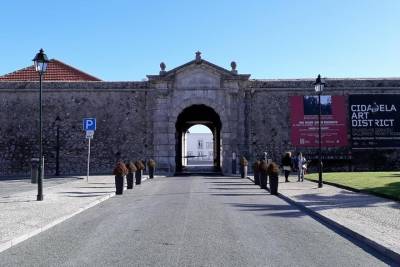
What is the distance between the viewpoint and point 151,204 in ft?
44.6

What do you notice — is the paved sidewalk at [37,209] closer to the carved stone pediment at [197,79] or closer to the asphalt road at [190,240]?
the asphalt road at [190,240]

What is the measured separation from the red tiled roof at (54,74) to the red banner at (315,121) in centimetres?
1605

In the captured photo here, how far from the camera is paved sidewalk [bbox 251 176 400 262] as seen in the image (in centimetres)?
796

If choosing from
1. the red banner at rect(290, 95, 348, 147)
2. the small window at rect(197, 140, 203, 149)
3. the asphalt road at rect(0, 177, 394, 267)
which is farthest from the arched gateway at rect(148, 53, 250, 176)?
the small window at rect(197, 140, 203, 149)

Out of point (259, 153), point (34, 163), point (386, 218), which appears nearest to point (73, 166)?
point (34, 163)

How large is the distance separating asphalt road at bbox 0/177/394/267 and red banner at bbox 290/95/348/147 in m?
16.8

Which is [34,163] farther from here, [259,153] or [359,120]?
[359,120]

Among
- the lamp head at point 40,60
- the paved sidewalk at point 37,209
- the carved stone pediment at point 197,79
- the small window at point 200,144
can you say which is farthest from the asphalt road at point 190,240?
the small window at point 200,144

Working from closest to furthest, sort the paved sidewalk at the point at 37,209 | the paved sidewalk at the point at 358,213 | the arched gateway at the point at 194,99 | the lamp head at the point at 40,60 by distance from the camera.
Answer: the paved sidewalk at the point at 358,213 → the paved sidewalk at the point at 37,209 → the lamp head at the point at 40,60 → the arched gateway at the point at 194,99

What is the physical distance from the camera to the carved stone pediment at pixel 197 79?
2909cm

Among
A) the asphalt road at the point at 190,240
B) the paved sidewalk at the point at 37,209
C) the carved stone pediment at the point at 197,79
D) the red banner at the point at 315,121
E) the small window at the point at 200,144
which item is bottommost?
the asphalt road at the point at 190,240

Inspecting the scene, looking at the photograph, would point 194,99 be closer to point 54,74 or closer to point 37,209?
point 54,74

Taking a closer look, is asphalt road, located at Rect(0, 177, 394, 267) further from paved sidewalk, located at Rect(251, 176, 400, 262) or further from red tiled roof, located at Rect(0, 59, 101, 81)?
red tiled roof, located at Rect(0, 59, 101, 81)

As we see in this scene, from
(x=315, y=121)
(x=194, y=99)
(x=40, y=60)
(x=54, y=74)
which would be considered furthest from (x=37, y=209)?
(x=54, y=74)
